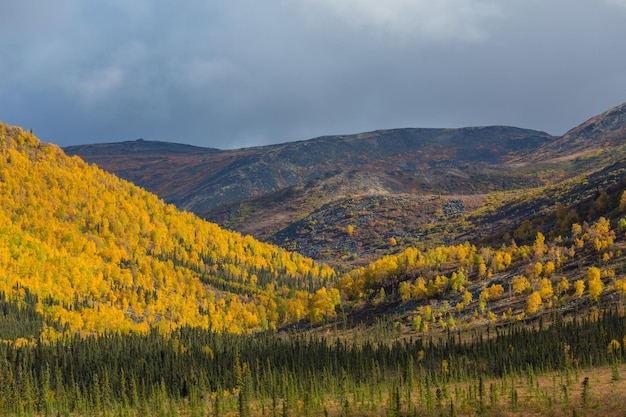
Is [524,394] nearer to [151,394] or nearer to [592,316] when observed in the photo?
[592,316]

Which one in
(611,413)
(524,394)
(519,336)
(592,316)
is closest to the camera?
(611,413)

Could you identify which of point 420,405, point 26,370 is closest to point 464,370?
point 420,405

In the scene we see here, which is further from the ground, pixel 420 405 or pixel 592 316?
pixel 592 316

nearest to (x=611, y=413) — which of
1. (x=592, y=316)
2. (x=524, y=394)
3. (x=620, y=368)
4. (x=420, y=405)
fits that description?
(x=524, y=394)

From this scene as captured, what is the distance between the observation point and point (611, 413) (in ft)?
305

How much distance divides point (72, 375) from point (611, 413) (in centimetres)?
14194

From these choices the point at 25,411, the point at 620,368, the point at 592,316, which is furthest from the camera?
the point at 592,316

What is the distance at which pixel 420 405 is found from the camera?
4660 inches

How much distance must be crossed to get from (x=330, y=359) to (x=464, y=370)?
4169 centimetres

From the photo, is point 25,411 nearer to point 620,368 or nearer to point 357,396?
point 357,396

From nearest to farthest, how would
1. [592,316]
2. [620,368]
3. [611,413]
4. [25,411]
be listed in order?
[611,413] < [620,368] < [25,411] < [592,316]

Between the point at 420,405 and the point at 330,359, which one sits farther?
the point at 330,359

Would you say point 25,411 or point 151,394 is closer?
point 25,411

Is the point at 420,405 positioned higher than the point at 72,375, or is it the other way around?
the point at 72,375
